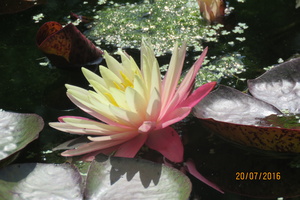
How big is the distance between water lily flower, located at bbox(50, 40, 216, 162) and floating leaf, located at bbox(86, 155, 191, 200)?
3.6 inches

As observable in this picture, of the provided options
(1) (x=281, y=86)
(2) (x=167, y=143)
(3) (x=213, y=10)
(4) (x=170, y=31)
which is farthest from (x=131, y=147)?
(3) (x=213, y=10)

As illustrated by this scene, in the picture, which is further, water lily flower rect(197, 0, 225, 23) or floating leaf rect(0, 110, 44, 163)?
water lily flower rect(197, 0, 225, 23)

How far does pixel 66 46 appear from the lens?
185 centimetres

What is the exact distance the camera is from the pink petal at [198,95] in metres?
1.34

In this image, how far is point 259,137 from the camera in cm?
127

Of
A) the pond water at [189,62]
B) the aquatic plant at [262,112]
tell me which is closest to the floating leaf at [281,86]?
the aquatic plant at [262,112]

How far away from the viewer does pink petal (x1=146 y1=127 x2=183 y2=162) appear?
51.2 inches

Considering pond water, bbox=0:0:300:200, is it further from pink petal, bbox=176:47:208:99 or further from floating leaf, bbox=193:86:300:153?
pink petal, bbox=176:47:208:99

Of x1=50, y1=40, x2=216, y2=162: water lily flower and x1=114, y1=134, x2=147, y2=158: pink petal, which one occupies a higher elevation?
x1=50, y1=40, x2=216, y2=162: water lily flower

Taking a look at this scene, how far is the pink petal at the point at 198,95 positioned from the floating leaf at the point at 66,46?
703 millimetres

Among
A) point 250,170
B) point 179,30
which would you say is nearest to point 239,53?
point 179,30

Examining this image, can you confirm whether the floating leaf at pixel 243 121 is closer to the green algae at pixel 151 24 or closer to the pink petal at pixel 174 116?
the pink petal at pixel 174 116

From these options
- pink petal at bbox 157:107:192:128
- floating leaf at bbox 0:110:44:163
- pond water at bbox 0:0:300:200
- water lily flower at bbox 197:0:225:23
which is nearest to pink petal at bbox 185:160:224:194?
pond water at bbox 0:0:300:200
